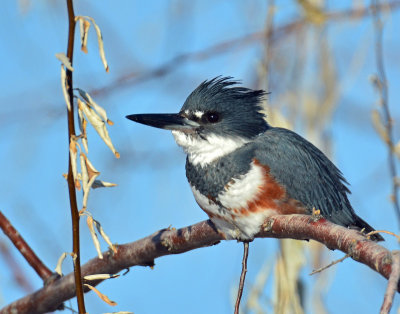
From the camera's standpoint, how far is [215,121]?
8.34 feet

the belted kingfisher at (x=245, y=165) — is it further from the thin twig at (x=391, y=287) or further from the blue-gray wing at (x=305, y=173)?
the thin twig at (x=391, y=287)

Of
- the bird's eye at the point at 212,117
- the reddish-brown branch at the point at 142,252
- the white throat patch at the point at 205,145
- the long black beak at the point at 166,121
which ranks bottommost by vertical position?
the reddish-brown branch at the point at 142,252

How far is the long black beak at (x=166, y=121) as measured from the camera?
2332 millimetres

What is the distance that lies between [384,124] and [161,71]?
1.45 meters

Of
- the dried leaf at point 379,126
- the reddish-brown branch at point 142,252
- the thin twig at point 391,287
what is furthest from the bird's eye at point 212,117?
the thin twig at point 391,287

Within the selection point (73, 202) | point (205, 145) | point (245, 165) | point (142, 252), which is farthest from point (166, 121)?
point (73, 202)

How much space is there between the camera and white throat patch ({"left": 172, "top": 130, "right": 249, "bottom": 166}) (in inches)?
97.3

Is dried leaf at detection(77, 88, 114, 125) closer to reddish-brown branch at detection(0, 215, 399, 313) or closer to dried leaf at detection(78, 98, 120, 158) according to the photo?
dried leaf at detection(78, 98, 120, 158)

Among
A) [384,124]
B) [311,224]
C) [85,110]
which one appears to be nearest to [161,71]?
[384,124]

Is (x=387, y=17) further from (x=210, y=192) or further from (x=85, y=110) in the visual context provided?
(x=85, y=110)

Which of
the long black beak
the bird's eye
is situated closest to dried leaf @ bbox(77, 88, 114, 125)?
the long black beak

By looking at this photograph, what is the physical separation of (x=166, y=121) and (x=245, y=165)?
1.16 ft

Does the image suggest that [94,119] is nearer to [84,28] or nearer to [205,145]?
[84,28]

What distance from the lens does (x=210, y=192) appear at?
2330mm
